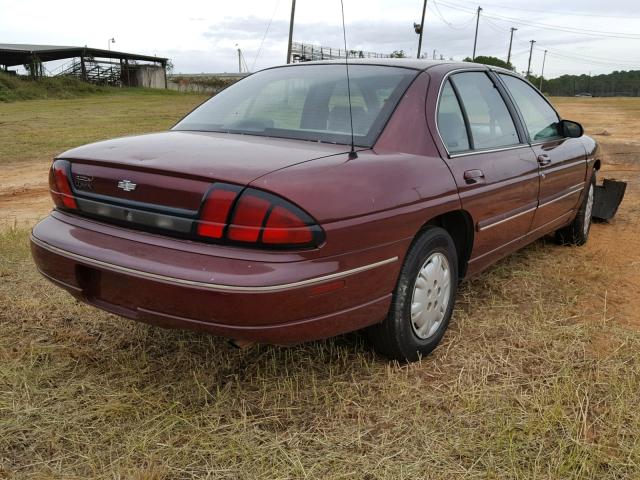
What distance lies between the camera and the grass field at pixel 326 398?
217 centimetres

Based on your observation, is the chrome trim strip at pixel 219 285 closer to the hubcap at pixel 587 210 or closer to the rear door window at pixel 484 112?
the rear door window at pixel 484 112

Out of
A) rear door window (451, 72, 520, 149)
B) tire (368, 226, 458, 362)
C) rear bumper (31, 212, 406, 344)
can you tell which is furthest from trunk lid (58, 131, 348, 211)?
rear door window (451, 72, 520, 149)

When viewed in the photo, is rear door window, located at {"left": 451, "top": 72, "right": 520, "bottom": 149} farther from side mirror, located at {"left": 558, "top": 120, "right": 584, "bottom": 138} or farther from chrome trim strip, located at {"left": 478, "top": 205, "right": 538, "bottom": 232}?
side mirror, located at {"left": 558, "top": 120, "right": 584, "bottom": 138}

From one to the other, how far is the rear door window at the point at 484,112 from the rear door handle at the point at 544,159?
219mm

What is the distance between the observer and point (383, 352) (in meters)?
2.85

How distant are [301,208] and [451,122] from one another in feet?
4.38

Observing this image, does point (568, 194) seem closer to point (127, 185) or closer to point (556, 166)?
point (556, 166)

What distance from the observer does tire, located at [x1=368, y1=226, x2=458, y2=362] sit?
2.68 meters

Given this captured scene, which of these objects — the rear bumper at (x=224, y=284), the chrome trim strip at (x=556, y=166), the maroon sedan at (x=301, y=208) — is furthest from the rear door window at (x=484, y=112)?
the rear bumper at (x=224, y=284)

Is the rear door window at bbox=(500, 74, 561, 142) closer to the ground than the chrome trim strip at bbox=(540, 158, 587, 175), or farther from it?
farther from it

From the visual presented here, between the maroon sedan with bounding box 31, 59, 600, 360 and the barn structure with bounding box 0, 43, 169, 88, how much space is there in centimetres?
3708

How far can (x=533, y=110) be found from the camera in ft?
13.8

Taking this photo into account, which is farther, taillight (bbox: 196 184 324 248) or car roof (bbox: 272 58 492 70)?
car roof (bbox: 272 58 492 70)

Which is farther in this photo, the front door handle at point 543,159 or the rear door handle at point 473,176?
the front door handle at point 543,159
